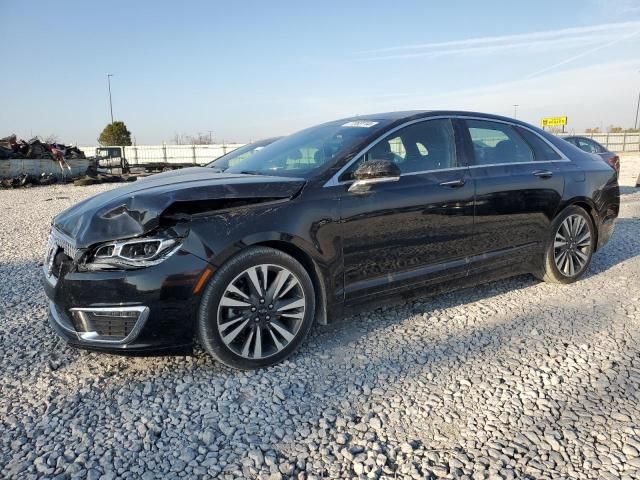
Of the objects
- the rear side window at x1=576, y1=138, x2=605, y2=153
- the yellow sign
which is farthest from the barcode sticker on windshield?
the yellow sign

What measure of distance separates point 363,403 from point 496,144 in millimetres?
2680

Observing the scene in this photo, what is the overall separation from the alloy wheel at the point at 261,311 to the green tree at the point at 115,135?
5067cm

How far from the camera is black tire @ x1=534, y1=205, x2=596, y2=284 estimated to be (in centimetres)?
440

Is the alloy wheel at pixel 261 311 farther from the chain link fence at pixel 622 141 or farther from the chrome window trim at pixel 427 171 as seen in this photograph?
the chain link fence at pixel 622 141

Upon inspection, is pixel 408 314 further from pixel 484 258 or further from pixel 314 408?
pixel 314 408

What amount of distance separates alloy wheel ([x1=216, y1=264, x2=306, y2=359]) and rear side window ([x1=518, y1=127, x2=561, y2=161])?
2.76 metres

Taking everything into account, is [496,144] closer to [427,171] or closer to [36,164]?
[427,171]

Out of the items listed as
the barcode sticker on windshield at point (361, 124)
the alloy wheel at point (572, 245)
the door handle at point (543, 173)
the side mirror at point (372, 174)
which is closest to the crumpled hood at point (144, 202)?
the side mirror at point (372, 174)

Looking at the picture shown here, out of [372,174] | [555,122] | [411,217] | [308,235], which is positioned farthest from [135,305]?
[555,122]

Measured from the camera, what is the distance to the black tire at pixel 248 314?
Answer: 2746mm

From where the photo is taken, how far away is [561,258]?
4.48m

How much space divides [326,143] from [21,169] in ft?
64.7

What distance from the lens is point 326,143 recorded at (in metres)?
3.63

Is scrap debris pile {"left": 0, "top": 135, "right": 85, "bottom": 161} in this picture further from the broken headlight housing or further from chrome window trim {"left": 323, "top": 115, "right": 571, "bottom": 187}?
chrome window trim {"left": 323, "top": 115, "right": 571, "bottom": 187}
